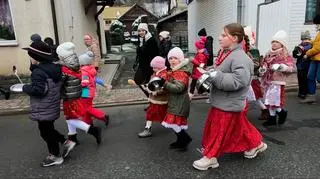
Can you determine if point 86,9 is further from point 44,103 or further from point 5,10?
point 44,103

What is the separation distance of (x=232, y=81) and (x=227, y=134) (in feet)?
2.21

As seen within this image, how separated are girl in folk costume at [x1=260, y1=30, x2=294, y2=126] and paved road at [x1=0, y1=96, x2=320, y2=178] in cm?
31

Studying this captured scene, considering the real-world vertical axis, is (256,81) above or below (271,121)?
above

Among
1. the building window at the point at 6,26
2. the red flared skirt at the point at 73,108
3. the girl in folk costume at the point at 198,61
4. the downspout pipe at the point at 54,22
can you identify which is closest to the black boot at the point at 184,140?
the red flared skirt at the point at 73,108

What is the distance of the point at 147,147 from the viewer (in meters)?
4.57

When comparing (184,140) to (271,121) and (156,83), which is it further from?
(271,121)

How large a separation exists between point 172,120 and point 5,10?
8.11 meters

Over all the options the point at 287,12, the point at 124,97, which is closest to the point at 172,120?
the point at 124,97

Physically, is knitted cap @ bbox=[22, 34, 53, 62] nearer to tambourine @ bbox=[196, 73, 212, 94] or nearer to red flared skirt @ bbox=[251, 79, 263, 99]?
tambourine @ bbox=[196, 73, 212, 94]

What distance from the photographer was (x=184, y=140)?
437 centimetres

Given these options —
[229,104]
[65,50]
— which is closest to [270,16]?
[229,104]

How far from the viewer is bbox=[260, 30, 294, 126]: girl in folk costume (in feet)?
15.9

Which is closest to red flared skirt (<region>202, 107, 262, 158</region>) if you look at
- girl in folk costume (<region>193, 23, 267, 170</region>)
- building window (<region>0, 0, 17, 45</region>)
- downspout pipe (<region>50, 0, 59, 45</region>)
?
girl in folk costume (<region>193, 23, 267, 170</region>)

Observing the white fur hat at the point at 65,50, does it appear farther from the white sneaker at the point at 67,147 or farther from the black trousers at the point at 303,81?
the black trousers at the point at 303,81
